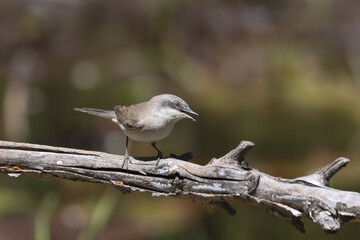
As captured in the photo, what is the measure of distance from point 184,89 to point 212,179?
517cm

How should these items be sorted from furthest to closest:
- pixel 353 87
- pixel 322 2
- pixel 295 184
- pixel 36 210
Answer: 1. pixel 322 2
2. pixel 353 87
3. pixel 36 210
4. pixel 295 184

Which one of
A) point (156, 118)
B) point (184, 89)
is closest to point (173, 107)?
point (156, 118)

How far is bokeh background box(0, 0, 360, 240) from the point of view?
7703mm

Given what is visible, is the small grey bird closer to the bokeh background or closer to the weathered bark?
the weathered bark

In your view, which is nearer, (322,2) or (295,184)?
(295,184)

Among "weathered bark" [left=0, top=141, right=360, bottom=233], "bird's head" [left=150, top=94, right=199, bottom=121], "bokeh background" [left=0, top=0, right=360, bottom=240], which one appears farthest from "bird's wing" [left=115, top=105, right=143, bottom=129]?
"bokeh background" [left=0, top=0, right=360, bottom=240]

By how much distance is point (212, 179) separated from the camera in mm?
4152

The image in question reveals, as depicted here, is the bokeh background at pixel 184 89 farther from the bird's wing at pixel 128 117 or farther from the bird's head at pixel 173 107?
the bird's head at pixel 173 107

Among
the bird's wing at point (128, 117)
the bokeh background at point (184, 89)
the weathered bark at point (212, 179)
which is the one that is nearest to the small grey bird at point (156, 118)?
the bird's wing at point (128, 117)

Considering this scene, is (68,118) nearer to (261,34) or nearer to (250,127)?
(250,127)

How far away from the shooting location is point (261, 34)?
10734 mm

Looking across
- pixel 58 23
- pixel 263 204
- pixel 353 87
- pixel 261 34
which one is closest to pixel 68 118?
pixel 58 23

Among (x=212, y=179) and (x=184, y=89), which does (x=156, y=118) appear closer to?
(x=212, y=179)

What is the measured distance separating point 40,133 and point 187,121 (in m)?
2.17
